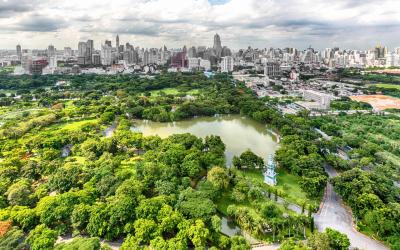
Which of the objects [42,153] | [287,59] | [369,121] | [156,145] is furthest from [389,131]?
[287,59]

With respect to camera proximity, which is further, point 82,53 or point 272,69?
point 82,53

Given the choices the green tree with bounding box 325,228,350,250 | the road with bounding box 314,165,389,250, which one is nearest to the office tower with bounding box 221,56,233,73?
the road with bounding box 314,165,389,250

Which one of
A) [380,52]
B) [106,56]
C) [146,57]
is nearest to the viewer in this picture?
[106,56]

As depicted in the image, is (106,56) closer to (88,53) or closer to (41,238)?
(88,53)

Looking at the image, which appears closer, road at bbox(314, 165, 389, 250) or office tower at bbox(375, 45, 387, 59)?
road at bbox(314, 165, 389, 250)

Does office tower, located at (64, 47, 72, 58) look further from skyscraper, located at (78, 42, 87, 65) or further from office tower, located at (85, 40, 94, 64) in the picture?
skyscraper, located at (78, 42, 87, 65)

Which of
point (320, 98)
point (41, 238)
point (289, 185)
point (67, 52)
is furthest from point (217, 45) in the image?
point (41, 238)

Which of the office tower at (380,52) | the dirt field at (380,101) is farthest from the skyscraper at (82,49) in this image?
the office tower at (380,52)
